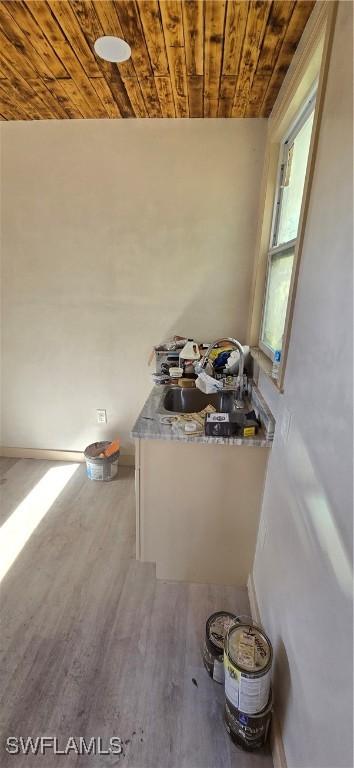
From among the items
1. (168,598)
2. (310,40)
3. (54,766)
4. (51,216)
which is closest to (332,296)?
(310,40)

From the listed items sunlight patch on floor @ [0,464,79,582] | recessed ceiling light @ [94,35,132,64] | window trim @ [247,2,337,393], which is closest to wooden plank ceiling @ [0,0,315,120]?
recessed ceiling light @ [94,35,132,64]

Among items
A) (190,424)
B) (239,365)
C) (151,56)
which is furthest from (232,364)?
(151,56)

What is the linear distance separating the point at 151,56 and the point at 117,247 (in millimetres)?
965

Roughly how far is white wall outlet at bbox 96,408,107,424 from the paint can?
1.57 metres

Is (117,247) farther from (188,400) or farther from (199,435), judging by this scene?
(199,435)

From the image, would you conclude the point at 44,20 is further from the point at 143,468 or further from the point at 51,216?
the point at 143,468

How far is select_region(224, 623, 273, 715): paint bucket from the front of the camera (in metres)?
0.95

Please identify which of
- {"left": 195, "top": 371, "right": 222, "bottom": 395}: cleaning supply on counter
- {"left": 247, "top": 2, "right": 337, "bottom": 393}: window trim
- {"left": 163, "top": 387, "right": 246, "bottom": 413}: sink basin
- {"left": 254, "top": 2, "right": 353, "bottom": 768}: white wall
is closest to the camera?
{"left": 254, "top": 2, "right": 353, "bottom": 768}: white wall

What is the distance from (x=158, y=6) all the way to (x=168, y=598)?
237 cm

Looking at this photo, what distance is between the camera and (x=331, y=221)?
827 mm

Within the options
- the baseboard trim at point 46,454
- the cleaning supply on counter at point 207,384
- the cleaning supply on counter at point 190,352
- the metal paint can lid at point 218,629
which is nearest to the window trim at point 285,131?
the cleaning supply on counter at point 207,384

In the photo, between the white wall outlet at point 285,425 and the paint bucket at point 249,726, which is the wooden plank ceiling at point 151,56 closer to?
the white wall outlet at point 285,425

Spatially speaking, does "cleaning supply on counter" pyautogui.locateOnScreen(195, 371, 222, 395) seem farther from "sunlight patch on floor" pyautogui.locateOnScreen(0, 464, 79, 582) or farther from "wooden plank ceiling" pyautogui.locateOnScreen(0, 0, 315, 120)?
"wooden plank ceiling" pyautogui.locateOnScreen(0, 0, 315, 120)

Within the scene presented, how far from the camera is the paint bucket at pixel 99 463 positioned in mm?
2348
